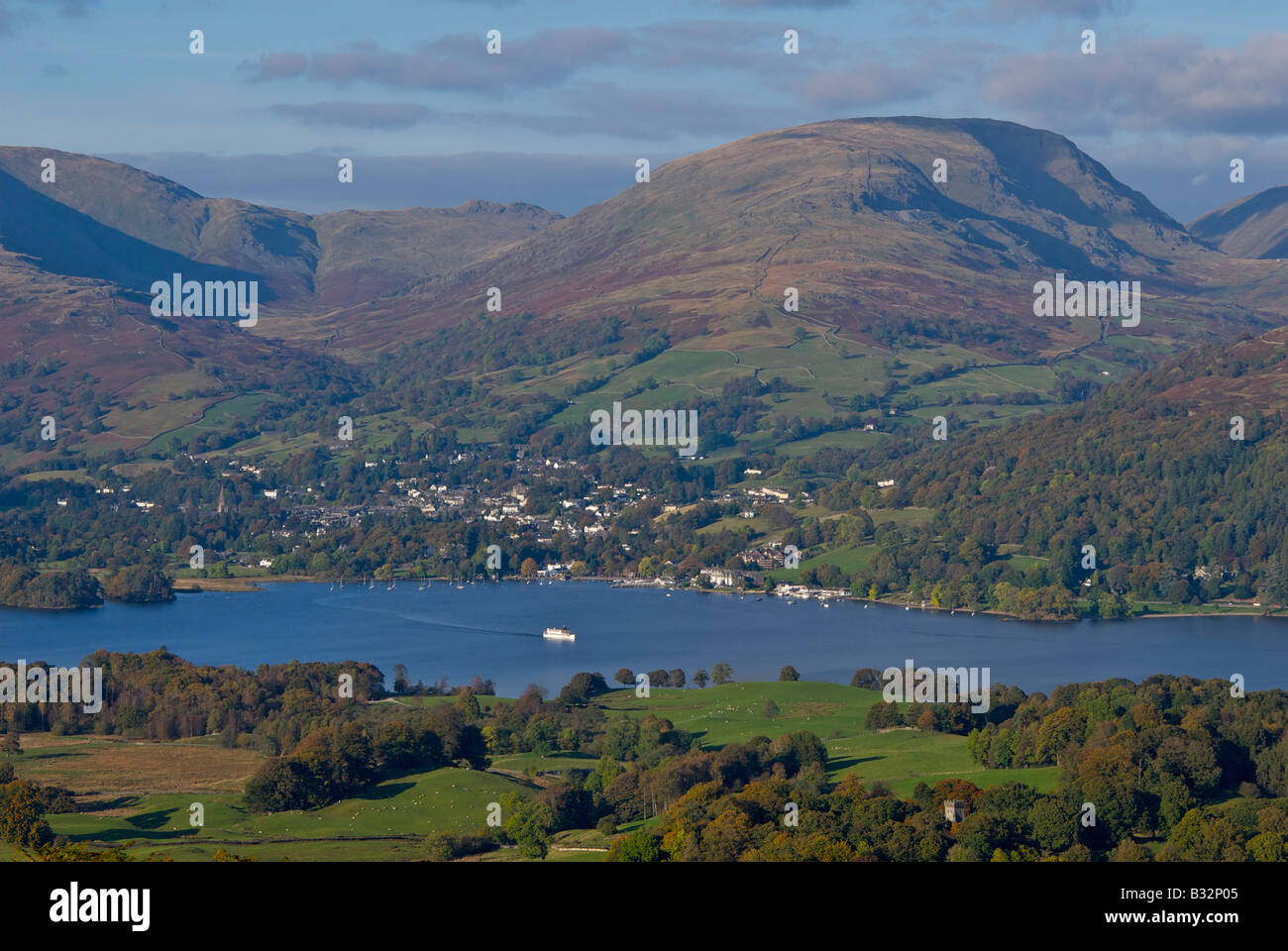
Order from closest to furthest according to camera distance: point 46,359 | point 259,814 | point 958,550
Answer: point 259,814, point 958,550, point 46,359

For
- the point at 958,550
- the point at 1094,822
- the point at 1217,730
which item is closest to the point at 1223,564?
the point at 958,550

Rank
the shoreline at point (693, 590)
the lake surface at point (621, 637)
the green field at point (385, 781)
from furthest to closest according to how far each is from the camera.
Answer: the shoreline at point (693, 590) → the lake surface at point (621, 637) → the green field at point (385, 781)

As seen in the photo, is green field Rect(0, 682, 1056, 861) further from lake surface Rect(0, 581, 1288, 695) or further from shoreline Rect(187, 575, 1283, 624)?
shoreline Rect(187, 575, 1283, 624)

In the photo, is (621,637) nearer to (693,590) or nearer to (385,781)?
(693,590)

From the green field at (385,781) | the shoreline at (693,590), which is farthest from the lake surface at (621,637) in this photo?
the green field at (385,781)

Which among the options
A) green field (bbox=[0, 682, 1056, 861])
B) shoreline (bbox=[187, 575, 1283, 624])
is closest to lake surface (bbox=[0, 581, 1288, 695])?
shoreline (bbox=[187, 575, 1283, 624])

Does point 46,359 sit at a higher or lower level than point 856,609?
higher

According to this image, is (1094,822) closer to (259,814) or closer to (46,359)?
(259,814)

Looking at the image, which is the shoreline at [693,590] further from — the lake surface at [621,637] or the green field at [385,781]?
the green field at [385,781]
